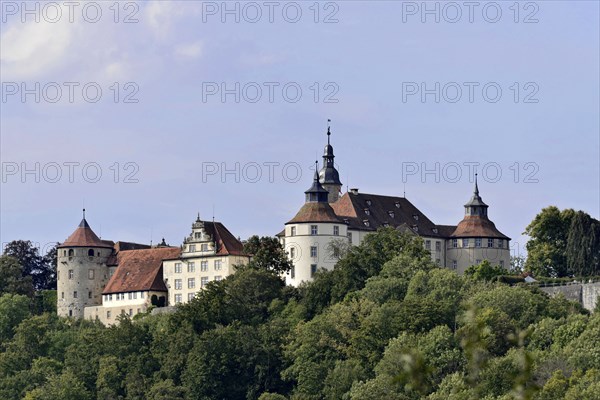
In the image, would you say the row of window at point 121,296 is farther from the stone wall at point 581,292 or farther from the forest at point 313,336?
the stone wall at point 581,292

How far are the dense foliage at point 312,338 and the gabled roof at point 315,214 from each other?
3.43m

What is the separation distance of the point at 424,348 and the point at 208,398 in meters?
14.3

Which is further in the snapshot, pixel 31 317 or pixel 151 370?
pixel 31 317

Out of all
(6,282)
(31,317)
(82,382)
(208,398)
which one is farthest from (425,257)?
(6,282)

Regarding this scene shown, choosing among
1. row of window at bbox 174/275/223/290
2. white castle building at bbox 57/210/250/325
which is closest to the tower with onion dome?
white castle building at bbox 57/210/250/325

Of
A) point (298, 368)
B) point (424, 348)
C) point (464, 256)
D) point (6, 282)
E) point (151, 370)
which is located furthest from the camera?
point (6, 282)

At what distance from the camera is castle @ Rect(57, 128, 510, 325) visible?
81062 millimetres

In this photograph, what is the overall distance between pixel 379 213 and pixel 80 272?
64.3 ft

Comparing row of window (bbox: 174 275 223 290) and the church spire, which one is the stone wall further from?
row of window (bbox: 174 275 223 290)

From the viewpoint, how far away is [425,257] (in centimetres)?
7450

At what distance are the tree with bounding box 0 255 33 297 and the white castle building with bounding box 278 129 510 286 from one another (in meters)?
21.2

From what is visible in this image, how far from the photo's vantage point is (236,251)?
85.9 m

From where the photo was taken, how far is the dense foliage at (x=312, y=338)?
62.6m

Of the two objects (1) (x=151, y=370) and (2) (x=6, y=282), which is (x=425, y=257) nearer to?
(1) (x=151, y=370)
